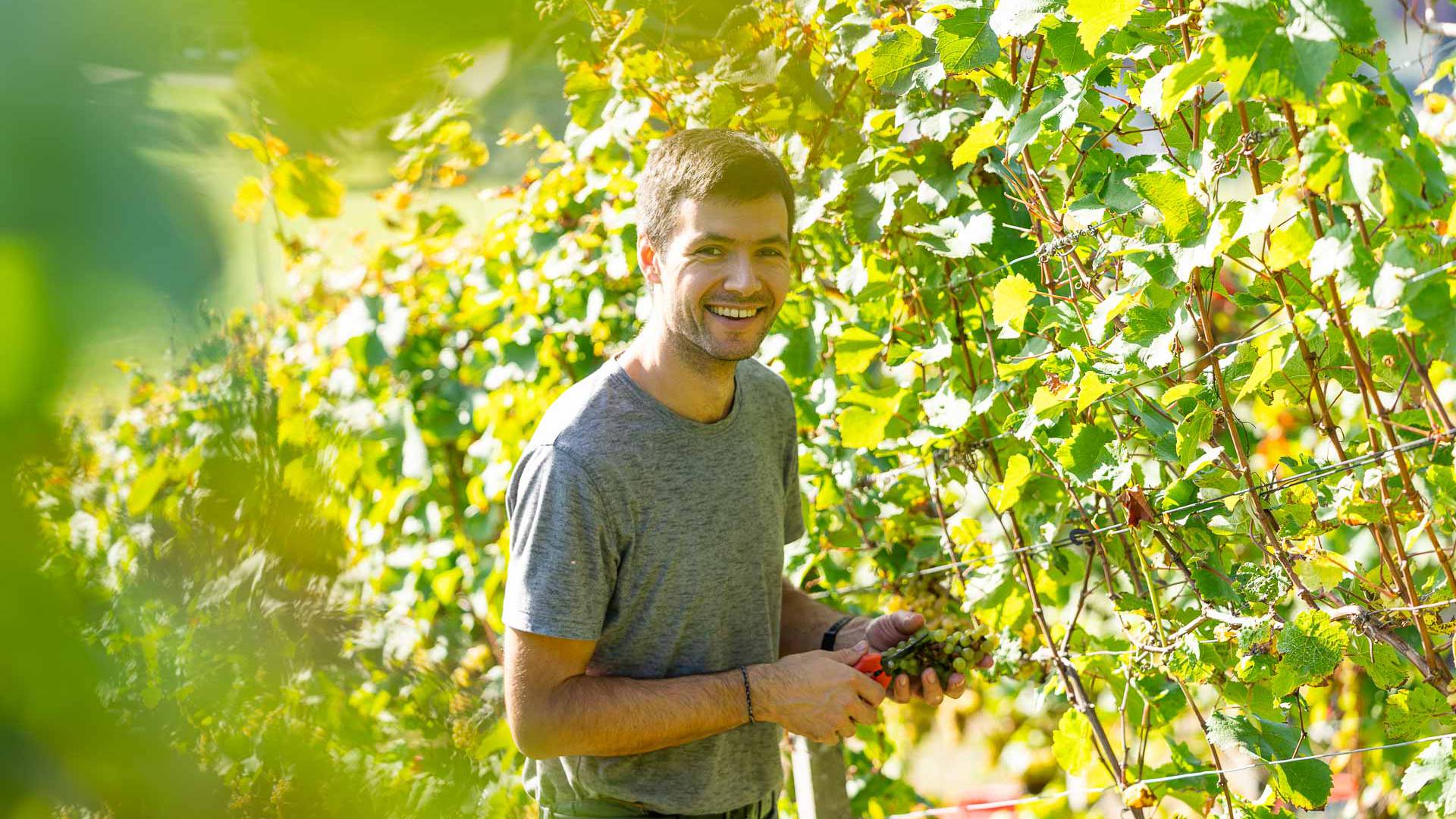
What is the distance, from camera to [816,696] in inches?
70.0

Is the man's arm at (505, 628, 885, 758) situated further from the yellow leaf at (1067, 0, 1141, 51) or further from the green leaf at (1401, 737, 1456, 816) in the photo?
the yellow leaf at (1067, 0, 1141, 51)

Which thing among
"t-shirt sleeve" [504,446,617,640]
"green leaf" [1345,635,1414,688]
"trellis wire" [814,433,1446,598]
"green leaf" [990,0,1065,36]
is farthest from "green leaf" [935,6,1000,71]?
"green leaf" [1345,635,1414,688]

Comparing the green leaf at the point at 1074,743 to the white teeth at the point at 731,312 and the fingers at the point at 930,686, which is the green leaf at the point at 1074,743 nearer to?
the fingers at the point at 930,686

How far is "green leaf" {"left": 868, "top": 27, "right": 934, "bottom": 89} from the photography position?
1.67 meters

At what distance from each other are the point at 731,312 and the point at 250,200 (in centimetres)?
160

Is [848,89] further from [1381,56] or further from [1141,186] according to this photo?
[1381,56]

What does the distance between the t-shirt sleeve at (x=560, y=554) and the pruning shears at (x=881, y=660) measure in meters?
0.42

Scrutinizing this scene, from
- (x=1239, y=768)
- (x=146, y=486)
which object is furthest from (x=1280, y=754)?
(x=146, y=486)

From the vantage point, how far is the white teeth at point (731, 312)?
1902mm

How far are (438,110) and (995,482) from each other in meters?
1.81

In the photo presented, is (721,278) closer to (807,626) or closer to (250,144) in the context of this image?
(807,626)

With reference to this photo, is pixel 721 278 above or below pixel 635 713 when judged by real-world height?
above

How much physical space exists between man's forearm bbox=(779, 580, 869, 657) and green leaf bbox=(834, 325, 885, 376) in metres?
0.44

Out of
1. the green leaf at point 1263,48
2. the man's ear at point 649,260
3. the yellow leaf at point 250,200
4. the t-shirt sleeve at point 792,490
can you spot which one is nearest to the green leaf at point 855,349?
the t-shirt sleeve at point 792,490
